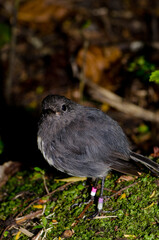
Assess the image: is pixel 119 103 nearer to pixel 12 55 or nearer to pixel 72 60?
pixel 72 60

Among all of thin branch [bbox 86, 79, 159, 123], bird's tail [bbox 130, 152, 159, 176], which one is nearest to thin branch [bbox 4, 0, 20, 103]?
thin branch [bbox 86, 79, 159, 123]

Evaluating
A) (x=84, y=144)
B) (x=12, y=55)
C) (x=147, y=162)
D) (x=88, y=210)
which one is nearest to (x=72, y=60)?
(x=12, y=55)

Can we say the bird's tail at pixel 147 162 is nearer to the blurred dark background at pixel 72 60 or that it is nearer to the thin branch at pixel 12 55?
the blurred dark background at pixel 72 60

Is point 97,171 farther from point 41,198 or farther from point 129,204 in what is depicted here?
point 41,198

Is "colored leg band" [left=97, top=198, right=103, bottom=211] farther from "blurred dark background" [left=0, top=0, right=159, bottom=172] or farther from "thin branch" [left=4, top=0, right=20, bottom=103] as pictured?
"thin branch" [left=4, top=0, right=20, bottom=103]

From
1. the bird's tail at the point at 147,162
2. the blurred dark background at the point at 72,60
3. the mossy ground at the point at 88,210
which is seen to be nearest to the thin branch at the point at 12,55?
the blurred dark background at the point at 72,60

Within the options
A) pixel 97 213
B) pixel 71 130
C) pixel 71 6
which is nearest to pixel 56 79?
pixel 71 6

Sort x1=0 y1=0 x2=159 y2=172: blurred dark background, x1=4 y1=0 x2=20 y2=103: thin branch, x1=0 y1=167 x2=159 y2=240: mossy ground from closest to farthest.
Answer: x1=0 y1=167 x2=159 y2=240: mossy ground
x1=4 y1=0 x2=20 y2=103: thin branch
x1=0 y1=0 x2=159 y2=172: blurred dark background
